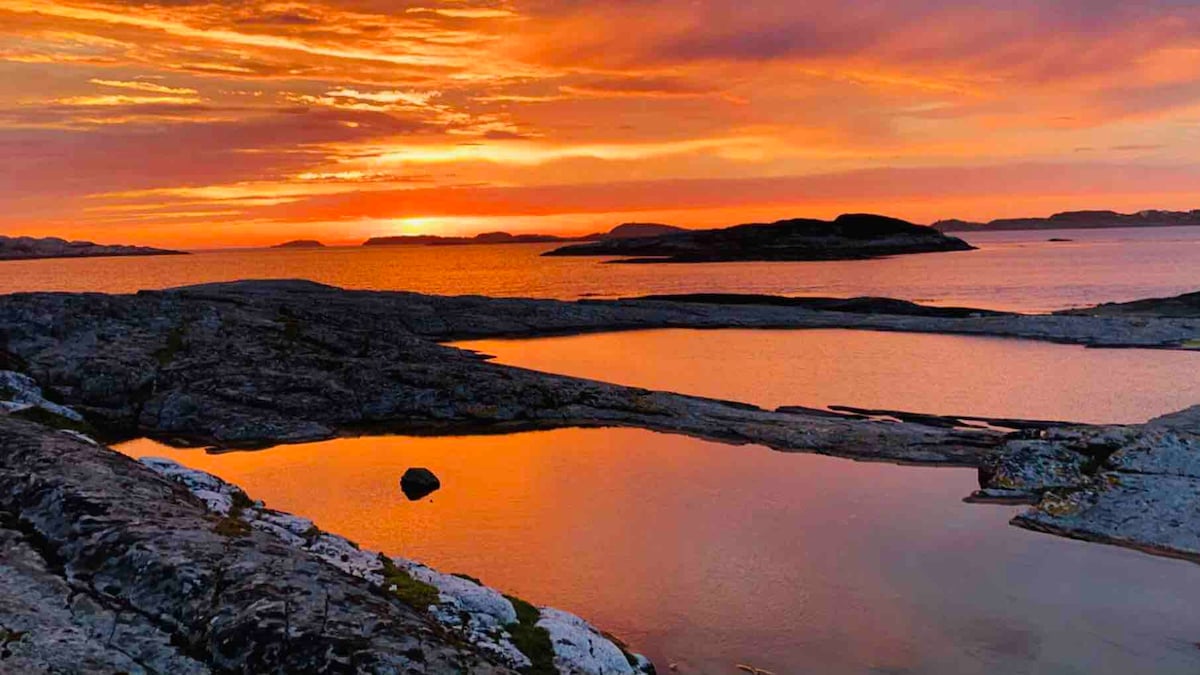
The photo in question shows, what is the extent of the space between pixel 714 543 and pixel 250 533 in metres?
11.1

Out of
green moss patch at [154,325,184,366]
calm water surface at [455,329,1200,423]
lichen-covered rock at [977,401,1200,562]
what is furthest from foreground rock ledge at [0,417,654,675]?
calm water surface at [455,329,1200,423]

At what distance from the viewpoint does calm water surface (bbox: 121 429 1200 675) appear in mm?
15289

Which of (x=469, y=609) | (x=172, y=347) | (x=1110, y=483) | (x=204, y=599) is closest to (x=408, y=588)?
(x=469, y=609)

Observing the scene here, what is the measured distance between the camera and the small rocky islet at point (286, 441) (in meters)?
10.3

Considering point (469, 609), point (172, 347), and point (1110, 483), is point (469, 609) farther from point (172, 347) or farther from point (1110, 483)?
point (172, 347)

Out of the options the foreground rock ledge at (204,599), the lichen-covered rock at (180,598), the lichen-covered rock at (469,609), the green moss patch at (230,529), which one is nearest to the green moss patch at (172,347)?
the foreground rock ledge at (204,599)

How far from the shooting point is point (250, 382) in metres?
36.0

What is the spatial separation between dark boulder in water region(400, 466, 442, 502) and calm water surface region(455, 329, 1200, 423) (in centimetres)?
1910

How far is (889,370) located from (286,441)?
110 ft

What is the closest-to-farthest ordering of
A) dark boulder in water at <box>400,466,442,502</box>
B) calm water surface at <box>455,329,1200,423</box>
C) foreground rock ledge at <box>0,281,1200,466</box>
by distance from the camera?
dark boulder in water at <box>400,466,442,502</box>, foreground rock ledge at <box>0,281,1200,466</box>, calm water surface at <box>455,329,1200,423</box>

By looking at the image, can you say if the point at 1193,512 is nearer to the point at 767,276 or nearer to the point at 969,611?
the point at 969,611

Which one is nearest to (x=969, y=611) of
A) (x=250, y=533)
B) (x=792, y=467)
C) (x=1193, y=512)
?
(x=1193, y=512)

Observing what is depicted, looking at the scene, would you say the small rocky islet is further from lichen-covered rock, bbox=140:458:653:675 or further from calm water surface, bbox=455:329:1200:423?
calm water surface, bbox=455:329:1200:423

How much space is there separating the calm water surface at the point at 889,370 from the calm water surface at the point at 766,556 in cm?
1302
